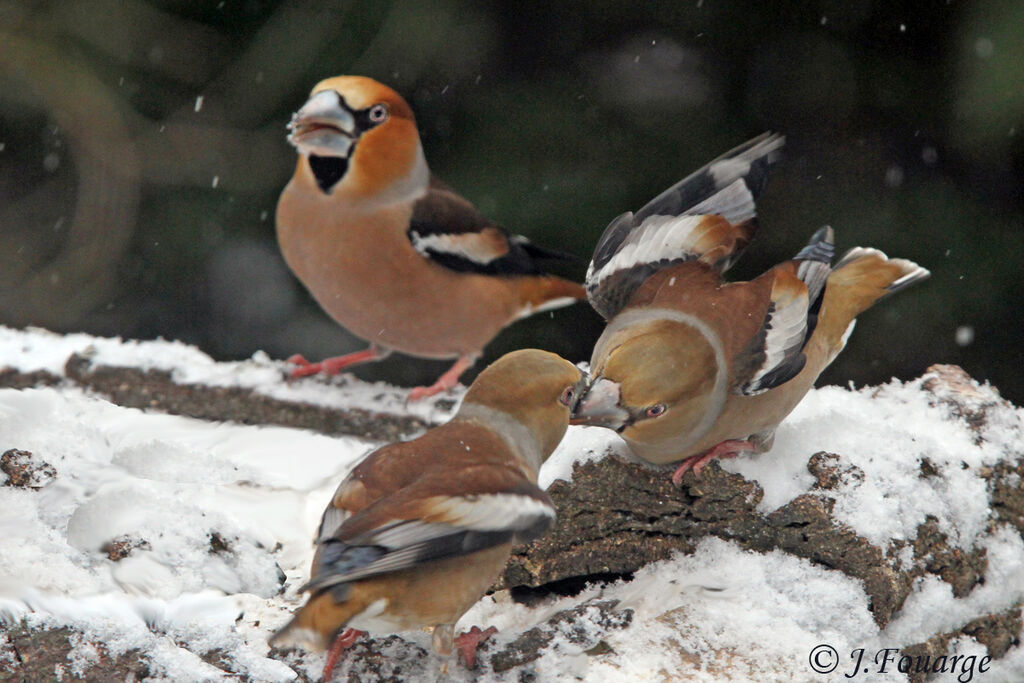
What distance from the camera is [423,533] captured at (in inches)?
60.5

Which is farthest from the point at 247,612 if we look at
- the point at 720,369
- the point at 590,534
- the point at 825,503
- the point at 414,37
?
the point at 414,37

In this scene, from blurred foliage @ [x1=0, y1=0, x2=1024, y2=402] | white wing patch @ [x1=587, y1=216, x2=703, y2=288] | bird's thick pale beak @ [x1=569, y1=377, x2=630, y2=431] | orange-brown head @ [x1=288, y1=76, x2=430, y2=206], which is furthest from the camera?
blurred foliage @ [x1=0, y1=0, x2=1024, y2=402]

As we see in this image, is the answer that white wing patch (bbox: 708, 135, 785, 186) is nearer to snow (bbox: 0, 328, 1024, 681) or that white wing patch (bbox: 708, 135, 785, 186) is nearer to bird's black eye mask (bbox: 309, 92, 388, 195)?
snow (bbox: 0, 328, 1024, 681)

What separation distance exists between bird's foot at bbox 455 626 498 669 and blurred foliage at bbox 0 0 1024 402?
1963mm

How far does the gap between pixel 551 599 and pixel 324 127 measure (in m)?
1.57

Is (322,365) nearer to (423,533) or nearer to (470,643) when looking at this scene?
(470,643)

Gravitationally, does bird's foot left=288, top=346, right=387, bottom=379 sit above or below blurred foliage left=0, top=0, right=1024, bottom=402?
below

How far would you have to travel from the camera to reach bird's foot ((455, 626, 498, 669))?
1.74m

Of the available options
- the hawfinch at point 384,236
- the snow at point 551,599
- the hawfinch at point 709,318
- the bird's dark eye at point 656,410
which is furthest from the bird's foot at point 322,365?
the bird's dark eye at point 656,410

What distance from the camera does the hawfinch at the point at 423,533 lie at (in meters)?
1.48

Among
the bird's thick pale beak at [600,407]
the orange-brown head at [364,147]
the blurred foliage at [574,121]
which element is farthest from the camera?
the blurred foliage at [574,121]

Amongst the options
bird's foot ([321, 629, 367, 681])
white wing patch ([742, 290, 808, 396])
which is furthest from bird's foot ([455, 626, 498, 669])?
white wing patch ([742, 290, 808, 396])

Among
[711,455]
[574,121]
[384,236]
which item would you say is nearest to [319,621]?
[711,455]

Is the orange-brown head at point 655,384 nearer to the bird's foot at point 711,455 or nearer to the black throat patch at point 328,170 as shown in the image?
the bird's foot at point 711,455
